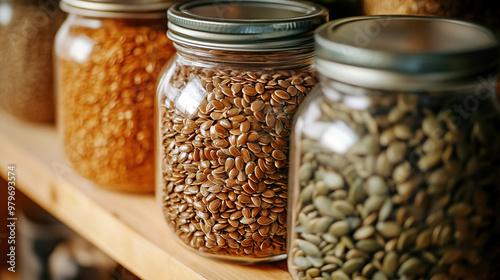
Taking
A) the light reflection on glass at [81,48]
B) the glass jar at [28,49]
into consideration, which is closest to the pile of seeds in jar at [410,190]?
the light reflection on glass at [81,48]

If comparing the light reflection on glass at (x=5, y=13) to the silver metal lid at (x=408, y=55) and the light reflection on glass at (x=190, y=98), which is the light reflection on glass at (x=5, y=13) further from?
the silver metal lid at (x=408, y=55)

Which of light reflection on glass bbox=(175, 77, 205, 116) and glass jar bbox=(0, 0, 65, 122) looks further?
glass jar bbox=(0, 0, 65, 122)

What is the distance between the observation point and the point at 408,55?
41cm

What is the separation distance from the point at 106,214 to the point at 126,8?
0.28 metres

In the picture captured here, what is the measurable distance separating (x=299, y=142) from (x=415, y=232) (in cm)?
13

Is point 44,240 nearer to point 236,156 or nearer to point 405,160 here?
point 236,156

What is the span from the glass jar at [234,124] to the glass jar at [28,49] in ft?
1.46

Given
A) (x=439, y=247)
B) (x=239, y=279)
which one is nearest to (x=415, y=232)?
(x=439, y=247)

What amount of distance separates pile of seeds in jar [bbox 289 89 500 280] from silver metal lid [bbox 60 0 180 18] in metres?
0.36

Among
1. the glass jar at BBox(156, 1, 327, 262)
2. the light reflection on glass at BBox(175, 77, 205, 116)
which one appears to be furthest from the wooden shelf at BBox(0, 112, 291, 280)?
the light reflection on glass at BBox(175, 77, 205, 116)

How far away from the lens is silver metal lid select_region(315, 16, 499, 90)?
42 centimetres

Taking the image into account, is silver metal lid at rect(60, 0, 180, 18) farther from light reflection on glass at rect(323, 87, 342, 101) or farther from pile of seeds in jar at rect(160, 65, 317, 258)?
light reflection on glass at rect(323, 87, 342, 101)

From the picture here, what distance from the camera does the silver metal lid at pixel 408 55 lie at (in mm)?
415

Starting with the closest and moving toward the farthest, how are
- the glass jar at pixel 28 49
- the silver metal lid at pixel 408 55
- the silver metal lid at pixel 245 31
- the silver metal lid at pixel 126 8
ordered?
the silver metal lid at pixel 408 55 → the silver metal lid at pixel 245 31 → the silver metal lid at pixel 126 8 → the glass jar at pixel 28 49
